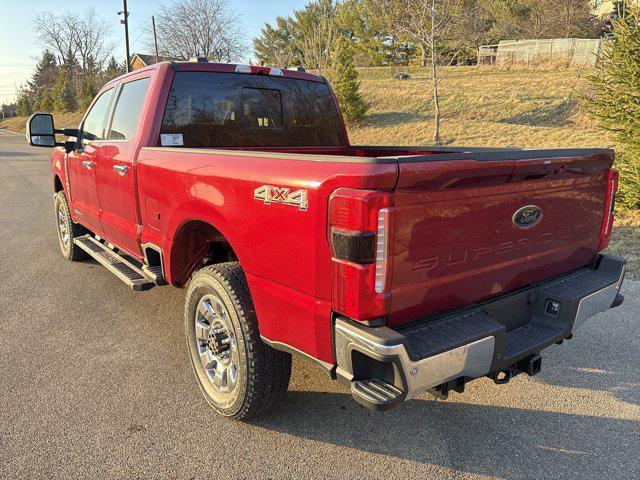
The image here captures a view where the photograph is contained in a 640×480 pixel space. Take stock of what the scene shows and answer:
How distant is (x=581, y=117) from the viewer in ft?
61.3

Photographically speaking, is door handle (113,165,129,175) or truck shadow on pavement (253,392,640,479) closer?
truck shadow on pavement (253,392,640,479)

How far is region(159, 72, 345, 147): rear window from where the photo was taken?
12.0 feet

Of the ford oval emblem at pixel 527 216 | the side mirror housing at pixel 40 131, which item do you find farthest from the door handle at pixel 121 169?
the ford oval emblem at pixel 527 216

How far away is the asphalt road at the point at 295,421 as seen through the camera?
8.14 feet

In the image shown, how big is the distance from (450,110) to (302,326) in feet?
71.8

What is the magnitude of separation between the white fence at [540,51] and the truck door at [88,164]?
32.1 metres

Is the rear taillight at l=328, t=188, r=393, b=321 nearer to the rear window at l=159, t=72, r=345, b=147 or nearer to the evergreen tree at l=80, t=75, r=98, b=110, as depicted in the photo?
the rear window at l=159, t=72, r=345, b=147

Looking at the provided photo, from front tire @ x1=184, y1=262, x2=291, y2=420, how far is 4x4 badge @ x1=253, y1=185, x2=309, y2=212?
608 millimetres

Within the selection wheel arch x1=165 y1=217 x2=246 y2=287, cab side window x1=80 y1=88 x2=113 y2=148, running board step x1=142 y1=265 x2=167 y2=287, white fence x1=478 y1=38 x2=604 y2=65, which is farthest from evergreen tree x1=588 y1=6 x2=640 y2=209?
white fence x1=478 y1=38 x2=604 y2=65

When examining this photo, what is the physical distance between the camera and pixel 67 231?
595cm

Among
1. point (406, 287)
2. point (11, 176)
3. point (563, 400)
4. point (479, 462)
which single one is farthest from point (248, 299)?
point (11, 176)

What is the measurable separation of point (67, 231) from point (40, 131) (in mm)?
1580

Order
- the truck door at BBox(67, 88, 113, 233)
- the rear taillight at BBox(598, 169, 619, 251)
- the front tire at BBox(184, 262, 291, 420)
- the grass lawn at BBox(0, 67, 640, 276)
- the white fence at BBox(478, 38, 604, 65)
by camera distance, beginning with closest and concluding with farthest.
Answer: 1. the front tire at BBox(184, 262, 291, 420)
2. the rear taillight at BBox(598, 169, 619, 251)
3. the truck door at BBox(67, 88, 113, 233)
4. the grass lawn at BBox(0, 67, 640, 276)
5. the white fence at BBox(478, 38, 604, 65)

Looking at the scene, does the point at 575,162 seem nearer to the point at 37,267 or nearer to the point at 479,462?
the point at 479,462
